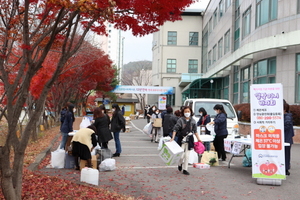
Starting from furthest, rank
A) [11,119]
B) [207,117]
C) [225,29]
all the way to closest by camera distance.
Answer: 1. [225,29]
2. [207,117]
3. [11,119]

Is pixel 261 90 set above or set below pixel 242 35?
below

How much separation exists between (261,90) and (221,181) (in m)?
2.27

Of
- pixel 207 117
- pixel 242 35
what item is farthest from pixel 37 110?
pixel 242 35

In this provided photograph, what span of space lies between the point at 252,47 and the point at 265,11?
256 cm

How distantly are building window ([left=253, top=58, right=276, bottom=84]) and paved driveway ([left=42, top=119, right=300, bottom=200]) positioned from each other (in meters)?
11.4

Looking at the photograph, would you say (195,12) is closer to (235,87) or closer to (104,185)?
(235,87)

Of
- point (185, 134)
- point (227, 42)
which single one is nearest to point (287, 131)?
point (185, 134)

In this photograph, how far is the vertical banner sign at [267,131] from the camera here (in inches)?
319

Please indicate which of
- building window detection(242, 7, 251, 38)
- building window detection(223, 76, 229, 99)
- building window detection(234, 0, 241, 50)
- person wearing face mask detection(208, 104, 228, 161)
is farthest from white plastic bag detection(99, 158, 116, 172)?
building window detection(223, 76, 229, 99)

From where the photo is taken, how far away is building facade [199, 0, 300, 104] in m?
→ 19.8

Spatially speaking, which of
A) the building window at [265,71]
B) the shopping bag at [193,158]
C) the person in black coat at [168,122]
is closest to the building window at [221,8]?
the building window at [265,71]

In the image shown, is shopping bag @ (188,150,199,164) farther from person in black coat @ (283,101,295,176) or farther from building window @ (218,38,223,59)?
building window @ (218,38,223,59)

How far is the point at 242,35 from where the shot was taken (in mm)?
28297

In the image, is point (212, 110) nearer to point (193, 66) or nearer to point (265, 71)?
point (265, 71)
